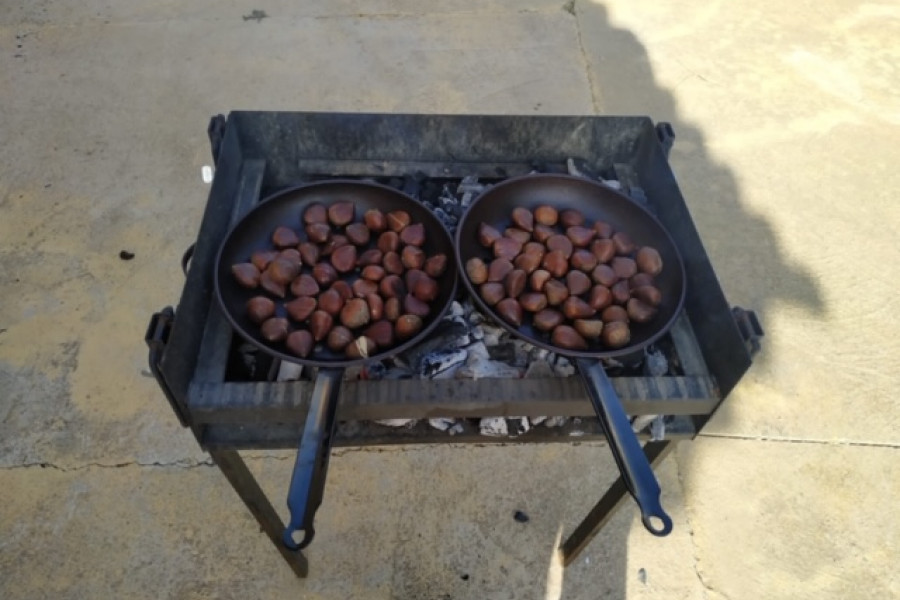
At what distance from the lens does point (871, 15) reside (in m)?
4.28

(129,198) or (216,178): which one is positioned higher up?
(216,178)

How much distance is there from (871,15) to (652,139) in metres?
3.67

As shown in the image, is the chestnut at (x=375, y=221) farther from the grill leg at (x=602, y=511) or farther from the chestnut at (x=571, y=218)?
the grill leg at (x=602, y=511)

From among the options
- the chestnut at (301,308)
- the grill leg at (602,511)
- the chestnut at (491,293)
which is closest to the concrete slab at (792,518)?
the grill leg at (602,511)

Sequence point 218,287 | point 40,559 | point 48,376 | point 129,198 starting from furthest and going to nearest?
1. point 129,198
2. point 48,376
3. point 40,559
4. point 218,287

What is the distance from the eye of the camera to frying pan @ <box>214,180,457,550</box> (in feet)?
3.52

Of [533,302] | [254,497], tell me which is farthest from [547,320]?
[254,497]

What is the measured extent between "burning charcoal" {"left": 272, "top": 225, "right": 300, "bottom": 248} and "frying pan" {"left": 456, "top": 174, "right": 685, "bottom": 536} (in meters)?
0.42

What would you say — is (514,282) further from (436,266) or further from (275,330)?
(275,330)

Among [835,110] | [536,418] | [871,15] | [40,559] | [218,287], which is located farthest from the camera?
[871,15]

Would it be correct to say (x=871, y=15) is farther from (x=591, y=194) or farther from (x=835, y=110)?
(x=591, y=194)

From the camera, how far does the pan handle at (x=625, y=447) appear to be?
1.07 meters

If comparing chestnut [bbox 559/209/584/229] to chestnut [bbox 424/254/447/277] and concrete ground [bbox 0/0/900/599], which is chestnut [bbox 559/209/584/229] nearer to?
chestnut [bbox 424/254/447/277]

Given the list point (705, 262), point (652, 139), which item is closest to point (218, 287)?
point (705, 262)
